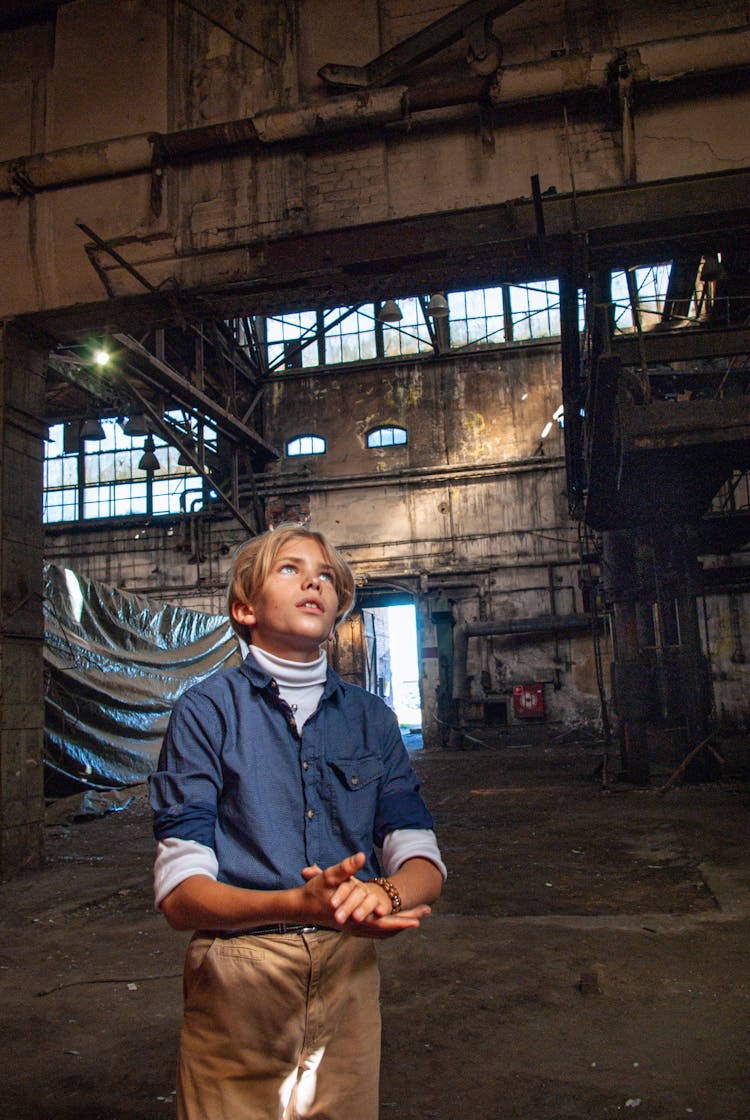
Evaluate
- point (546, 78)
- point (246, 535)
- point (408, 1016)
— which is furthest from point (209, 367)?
point (408, 1016)

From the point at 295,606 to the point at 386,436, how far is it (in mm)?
16420

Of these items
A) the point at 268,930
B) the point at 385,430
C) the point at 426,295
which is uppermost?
the point at 385,430

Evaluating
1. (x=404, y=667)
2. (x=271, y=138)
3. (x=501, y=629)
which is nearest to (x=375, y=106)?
(x=271, y=138)

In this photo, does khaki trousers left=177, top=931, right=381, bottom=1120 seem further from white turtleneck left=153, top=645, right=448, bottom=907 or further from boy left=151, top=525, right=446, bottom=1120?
white turtleneck left=153, top=645, right=448, bottom=907

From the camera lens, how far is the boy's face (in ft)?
5.31

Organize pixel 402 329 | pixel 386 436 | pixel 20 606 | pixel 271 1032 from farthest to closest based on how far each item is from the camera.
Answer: pixel 402 329 < pixel 386 436 < pixel 20 606 < pixel 271 1032

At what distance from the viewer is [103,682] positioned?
9.66 metres

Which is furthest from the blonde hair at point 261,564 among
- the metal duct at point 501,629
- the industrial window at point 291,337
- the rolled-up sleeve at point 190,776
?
the industrial window at point 291,337

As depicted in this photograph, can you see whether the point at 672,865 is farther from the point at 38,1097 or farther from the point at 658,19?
the point at 658,19

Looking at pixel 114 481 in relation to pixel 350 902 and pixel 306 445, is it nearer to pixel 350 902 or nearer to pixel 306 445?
pixel 306 445

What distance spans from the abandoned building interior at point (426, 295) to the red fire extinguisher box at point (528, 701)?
10.5ft

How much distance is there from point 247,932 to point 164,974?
92.6 inches

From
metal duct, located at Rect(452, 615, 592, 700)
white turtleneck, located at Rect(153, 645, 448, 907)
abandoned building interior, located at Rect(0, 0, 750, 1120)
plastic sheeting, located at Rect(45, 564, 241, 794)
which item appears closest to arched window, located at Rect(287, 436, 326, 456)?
metal duct, located at Rect(452, 615, 592, 700)

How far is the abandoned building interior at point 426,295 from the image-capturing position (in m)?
2.85
